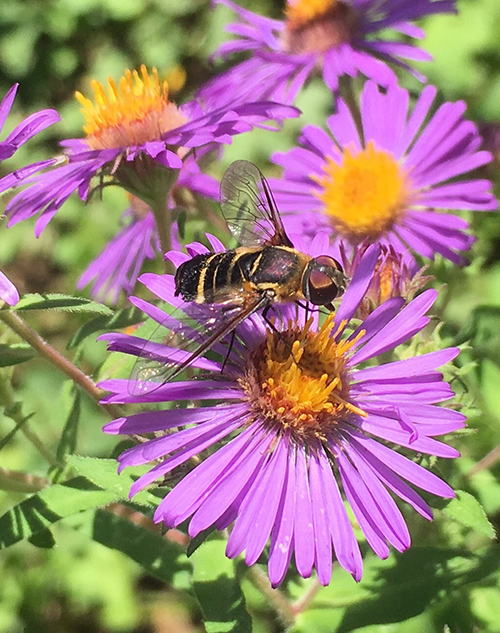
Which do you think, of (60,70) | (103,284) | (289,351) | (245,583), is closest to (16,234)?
(60,70)

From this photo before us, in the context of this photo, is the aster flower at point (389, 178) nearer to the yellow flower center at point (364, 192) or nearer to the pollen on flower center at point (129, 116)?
the yellow flower center at point (364, 192)

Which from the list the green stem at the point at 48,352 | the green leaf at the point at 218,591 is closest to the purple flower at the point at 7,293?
the green stem at the point at 48,352

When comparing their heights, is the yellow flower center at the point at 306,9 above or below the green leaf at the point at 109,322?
above

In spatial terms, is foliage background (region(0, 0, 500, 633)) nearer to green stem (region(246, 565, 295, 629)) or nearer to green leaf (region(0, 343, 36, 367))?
green stem (region(246, 565, 295, 629))

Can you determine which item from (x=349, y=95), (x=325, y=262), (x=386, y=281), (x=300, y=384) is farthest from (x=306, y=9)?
(x=300, y=384)

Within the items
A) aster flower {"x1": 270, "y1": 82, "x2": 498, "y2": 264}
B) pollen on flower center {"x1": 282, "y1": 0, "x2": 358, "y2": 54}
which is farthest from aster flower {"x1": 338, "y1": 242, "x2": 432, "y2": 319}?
pollen on flower center {"x1": 282, "y1": 0, "x2": 358, "y2": 54}

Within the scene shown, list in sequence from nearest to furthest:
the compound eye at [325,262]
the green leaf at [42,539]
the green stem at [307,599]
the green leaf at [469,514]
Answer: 1. the green leaf at [469,514]
2. the compound eye at [325,262]
3. the green leaf at [42,539]
4. the green stem at [307,599]

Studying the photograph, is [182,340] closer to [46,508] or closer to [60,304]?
[60,304]
